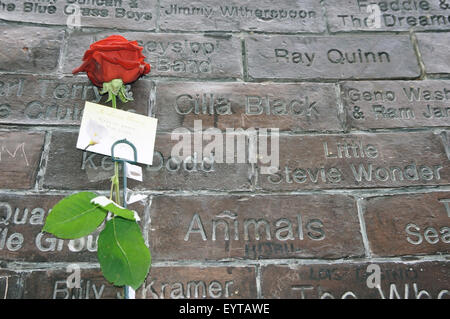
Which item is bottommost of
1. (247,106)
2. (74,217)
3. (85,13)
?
(74,217)

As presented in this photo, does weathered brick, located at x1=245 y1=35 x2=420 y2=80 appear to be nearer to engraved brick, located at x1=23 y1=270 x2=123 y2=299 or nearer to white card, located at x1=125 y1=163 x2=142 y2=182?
white card, located at x1=125 y1=163 x2=142 y2=182

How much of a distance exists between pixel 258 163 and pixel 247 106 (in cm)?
18

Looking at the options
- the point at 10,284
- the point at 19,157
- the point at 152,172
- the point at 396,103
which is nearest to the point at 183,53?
the point at 152,172

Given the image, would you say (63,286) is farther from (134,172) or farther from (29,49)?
(29,49)

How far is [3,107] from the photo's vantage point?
1072mm

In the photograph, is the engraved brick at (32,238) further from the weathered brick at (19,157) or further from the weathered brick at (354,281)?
the weathered brick at (354,281)

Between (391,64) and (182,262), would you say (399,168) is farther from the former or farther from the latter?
(182,262)

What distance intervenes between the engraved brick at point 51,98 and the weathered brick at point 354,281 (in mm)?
561

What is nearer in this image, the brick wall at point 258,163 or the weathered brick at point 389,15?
the brick wall at point 258,163

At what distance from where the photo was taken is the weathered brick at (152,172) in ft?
3.30

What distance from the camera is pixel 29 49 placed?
1.16 meters

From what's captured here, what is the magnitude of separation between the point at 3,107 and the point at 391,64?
111 cm

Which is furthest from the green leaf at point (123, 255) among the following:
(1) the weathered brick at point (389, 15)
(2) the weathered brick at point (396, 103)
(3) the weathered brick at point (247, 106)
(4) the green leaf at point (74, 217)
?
(1) the weathered brick at point (389, 15)
